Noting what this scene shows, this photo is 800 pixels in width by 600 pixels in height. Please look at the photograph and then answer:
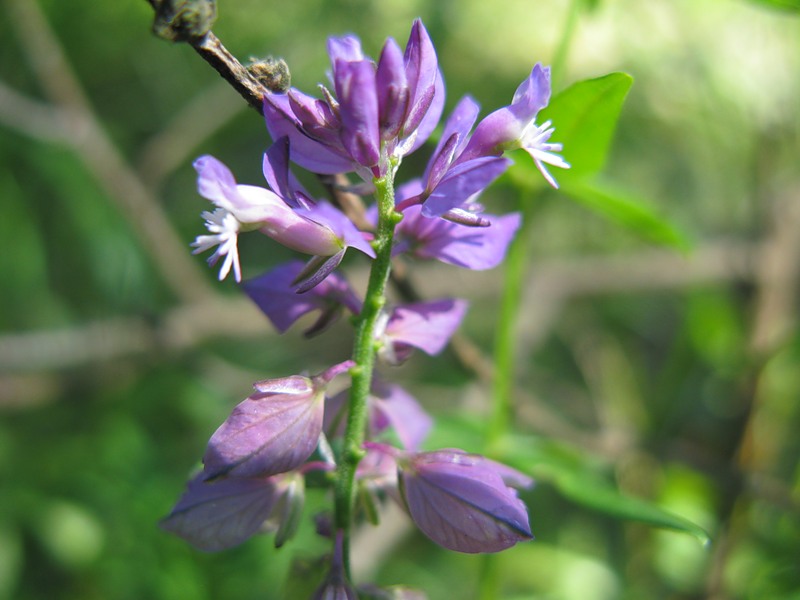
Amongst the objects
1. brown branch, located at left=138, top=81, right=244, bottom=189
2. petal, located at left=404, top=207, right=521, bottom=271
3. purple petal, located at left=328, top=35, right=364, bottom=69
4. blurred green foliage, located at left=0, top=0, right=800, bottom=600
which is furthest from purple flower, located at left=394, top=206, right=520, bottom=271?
brown branch, located at left=138, top=81, right=244, bottom=189

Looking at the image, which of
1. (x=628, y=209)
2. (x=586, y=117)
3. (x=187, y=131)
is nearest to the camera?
(x=586, y=117)

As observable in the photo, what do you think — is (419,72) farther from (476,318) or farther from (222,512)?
(476,318)

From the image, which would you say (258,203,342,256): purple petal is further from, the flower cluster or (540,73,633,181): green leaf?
(540,73,633,181): green leaf

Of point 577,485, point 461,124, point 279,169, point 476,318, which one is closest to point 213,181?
point 279,169

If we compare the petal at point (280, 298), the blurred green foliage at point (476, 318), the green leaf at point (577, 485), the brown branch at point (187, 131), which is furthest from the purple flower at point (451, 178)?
the brown branch at point (187, 131)

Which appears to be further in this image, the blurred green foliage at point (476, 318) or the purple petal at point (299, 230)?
the blurred green foliage at point (476, 318)

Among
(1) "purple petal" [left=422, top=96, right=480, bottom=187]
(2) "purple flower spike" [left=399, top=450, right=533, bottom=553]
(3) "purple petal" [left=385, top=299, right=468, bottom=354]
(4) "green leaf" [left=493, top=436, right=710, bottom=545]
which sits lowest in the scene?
(4) "green leaf" [left=493, top=436, right=710, bottom=545]

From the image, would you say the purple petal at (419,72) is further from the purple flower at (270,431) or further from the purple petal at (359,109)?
the purple flower at (270,431)
